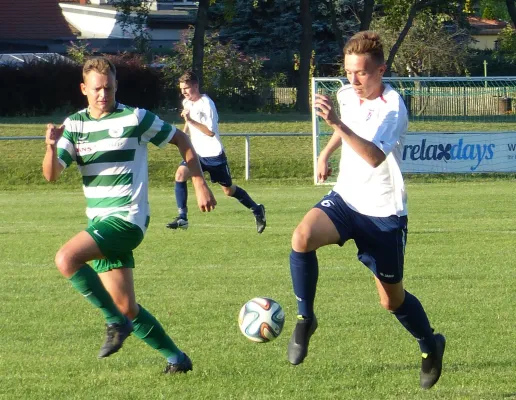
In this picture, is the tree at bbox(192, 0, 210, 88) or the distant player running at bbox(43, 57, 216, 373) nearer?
the distant player running at bbox(43, 57, 216, 373)

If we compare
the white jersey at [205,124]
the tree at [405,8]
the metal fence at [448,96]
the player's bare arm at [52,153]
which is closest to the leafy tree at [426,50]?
the tree at [405,8]

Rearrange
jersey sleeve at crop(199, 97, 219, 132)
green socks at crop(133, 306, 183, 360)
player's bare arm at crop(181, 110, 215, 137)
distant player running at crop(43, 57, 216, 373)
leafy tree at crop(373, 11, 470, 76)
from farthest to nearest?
Answer: 1. leafy tree at crop(373, 11, 470, 76)
2. jersey sleeve at crop(199, 97, 219, 132)
3. player's bare arm at crop(181, 110, 215, 137)
4. green socks at crop(133, 306, 183, 360)
5. distant player running at crop(43, 57, 216, 373)

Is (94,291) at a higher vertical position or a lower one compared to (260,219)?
higher

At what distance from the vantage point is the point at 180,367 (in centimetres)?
568

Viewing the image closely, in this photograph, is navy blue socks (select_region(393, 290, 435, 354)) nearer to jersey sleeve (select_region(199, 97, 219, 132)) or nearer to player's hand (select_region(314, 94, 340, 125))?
player's hand (select_region(314, 94, 340, 125))

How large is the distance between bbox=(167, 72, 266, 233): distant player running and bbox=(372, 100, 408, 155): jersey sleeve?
771 centimetres

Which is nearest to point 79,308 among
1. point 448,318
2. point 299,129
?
point 448,318

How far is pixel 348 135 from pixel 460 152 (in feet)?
55.0

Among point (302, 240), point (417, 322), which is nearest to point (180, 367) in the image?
point (302, 240)

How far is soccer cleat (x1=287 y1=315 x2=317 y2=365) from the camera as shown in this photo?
5.31 metres

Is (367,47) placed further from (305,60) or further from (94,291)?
(305,60)

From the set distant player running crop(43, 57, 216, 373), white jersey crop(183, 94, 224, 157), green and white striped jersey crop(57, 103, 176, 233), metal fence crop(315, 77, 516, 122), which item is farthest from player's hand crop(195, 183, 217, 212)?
metal fence crop(315, 77, 516, 122)

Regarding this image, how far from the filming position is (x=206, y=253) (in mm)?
11062

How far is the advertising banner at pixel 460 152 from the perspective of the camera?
832 inches
